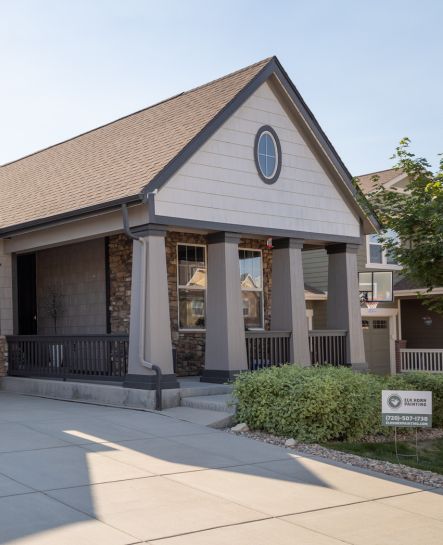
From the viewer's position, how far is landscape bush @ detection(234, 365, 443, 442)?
37.0 feet

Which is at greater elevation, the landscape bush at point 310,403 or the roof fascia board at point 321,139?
the roof fascia board at point 321,139

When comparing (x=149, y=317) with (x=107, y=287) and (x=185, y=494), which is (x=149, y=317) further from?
(x=185, y=494)

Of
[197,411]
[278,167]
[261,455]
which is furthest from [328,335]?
[261,455]

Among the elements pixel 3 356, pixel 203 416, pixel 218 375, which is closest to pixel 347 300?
pixel 218 375

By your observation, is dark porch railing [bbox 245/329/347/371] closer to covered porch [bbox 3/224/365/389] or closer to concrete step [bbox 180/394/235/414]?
covered porch [bbox 3/224/365/389]

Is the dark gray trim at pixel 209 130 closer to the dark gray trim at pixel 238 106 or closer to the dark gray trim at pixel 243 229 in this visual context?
the dark gray trim at pixel 238 106

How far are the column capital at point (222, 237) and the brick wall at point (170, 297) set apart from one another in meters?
1.91

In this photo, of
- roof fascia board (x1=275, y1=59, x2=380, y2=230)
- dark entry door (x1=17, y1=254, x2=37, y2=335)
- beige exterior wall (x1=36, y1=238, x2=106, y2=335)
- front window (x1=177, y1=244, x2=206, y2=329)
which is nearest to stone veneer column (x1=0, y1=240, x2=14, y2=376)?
beige exterior wall (x1=36, y1=238, x2=106, y2=335)

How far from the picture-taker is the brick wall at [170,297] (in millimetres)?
16781

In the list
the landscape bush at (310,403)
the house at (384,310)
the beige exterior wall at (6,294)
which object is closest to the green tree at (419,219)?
the landscape bush at (310,403)

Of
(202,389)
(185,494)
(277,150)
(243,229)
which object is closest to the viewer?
(185,494)

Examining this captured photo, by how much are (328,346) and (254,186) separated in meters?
4.08

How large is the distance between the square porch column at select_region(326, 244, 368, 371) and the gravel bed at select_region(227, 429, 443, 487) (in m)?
6.20

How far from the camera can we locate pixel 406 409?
33.8 feet
